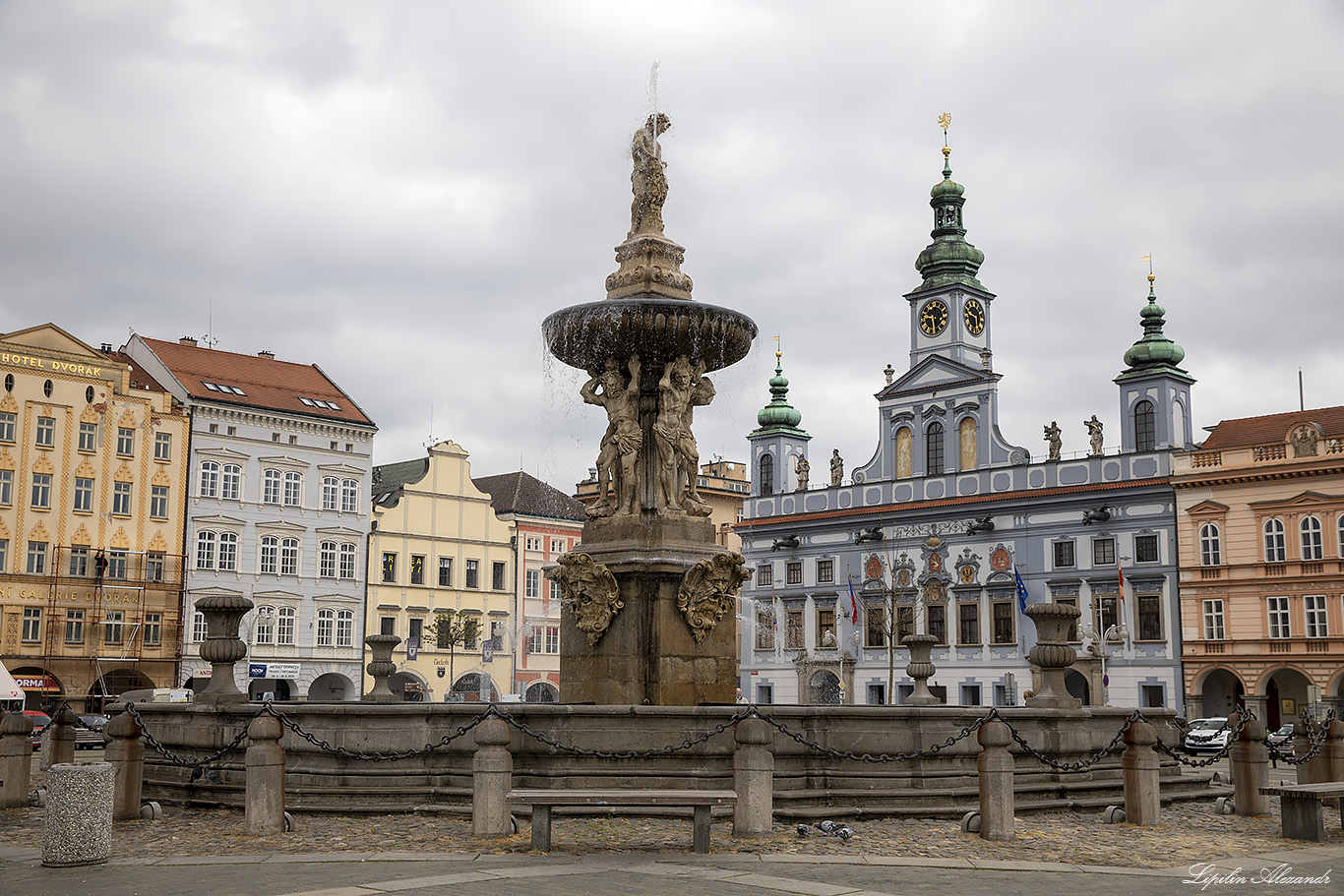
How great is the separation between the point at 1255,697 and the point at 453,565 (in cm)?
3219

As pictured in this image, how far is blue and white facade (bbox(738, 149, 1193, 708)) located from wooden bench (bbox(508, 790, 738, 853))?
1617 inches

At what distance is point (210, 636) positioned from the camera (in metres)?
16.2

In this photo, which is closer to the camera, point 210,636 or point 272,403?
point 210,636

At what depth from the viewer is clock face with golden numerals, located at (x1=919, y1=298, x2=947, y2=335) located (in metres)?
60.1

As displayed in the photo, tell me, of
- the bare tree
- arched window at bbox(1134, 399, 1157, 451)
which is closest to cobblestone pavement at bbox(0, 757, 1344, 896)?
the bare tree

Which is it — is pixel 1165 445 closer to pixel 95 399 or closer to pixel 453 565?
pixel 453 565

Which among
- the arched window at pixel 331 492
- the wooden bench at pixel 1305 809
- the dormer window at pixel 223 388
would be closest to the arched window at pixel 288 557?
the arched window at pixel 331 492

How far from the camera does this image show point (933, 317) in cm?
6047

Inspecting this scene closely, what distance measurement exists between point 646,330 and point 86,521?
38.9 metres

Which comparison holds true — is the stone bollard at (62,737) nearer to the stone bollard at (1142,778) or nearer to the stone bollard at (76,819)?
the stone bollard at (76,819)

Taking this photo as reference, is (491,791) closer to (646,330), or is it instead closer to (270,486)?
(646,330)

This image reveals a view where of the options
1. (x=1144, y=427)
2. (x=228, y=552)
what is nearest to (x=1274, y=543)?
(x=1144, y=427)

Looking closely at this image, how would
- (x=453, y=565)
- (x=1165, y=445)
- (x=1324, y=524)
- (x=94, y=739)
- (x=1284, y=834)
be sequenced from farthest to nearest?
(x=453, y=565) → (x=1165, y=445) → (x=1324, y=524) → (x=94, y=739) → (x=1284, y=834)

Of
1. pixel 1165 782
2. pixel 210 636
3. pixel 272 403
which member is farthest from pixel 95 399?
pixel 1165 782
